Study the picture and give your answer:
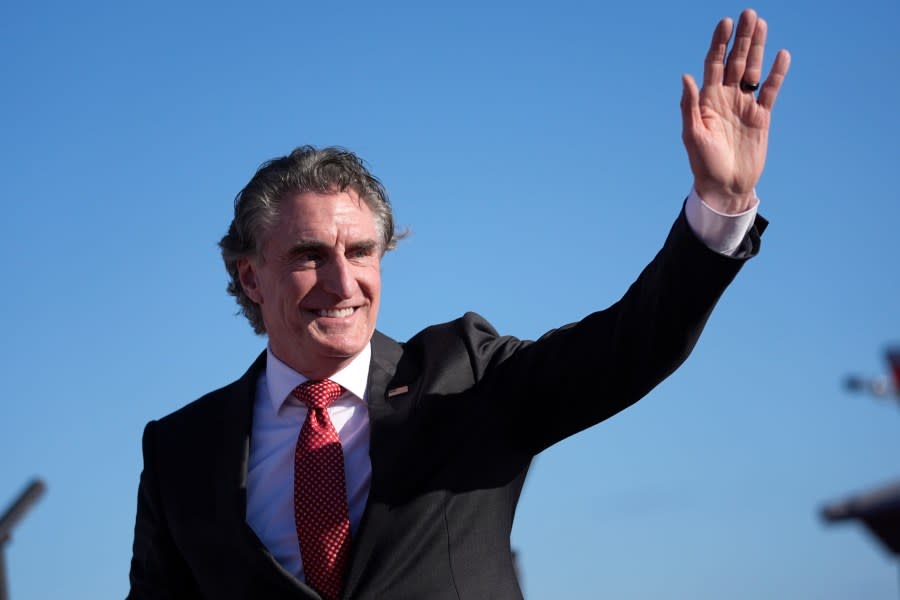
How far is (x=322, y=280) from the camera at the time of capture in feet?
15.5

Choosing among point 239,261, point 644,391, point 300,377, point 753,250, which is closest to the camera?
point 753,250

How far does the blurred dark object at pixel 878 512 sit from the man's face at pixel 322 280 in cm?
340

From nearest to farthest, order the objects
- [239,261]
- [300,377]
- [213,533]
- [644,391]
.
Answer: [644,391] → [213,533] → [300,377] → [239,261]

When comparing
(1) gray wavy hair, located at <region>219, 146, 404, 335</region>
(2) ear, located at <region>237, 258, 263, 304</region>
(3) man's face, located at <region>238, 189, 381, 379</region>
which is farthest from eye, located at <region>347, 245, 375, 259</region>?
(2) ear, located at <region>237, 258, 263, 304</region>

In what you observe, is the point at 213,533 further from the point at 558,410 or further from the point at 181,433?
the point at 558,410

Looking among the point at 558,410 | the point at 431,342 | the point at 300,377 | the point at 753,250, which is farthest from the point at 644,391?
the point at 300,377

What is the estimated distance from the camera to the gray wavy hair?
16.3 feet

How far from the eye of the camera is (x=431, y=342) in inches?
185

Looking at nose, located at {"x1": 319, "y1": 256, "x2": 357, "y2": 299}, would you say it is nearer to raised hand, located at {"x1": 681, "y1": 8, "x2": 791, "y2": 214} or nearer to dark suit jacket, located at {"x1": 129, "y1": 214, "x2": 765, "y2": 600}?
dark suit jacket, located at {"x1": 129, "y1": 214, "x2": 765, "y2": 600}

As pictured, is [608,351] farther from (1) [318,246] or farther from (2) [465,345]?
(1) [318,246]

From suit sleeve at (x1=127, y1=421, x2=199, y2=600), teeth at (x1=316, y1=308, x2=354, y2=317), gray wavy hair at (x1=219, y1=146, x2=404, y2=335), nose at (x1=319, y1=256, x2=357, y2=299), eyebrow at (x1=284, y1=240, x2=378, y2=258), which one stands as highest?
gray wavy hair at (x1=219, y1=146, x2=404, y2=335)

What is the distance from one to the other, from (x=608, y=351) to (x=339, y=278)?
1202 mm

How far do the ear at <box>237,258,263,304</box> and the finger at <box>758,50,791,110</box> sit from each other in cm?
241

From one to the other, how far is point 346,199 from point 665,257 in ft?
5.38
